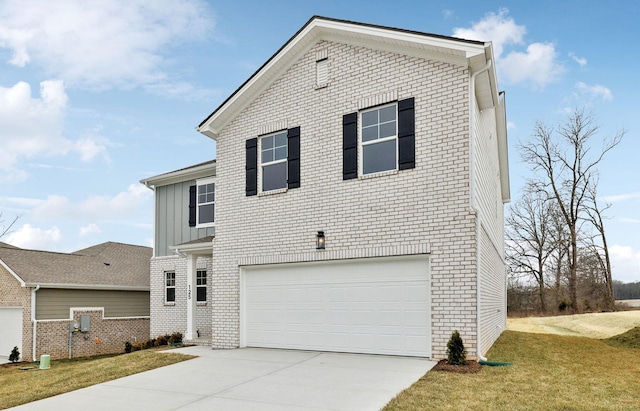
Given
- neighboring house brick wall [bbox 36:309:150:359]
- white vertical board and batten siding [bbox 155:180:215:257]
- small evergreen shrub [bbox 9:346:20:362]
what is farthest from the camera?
neighboring house brick wall [bbox 36:309:150:359]

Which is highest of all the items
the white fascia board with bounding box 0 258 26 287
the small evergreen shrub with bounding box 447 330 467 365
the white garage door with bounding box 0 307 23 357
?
the white fascia board with bounding box 0 258 26 287

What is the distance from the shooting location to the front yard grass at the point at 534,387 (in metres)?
6.69

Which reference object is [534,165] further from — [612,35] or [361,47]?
[361,47]

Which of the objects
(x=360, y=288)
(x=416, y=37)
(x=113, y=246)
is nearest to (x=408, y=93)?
(x=416, y=37)

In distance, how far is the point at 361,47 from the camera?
38.3 feet

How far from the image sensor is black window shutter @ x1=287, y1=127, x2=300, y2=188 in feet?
40.3

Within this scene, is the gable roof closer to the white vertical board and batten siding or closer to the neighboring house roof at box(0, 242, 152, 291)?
the white vertical board and batten siding

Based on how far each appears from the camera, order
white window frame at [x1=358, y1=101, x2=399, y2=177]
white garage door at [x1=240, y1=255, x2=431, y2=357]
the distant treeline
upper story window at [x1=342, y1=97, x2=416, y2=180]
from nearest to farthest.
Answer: white garage door at [x1=240, y1=255, x2=431, y2=357], upper story window at [x1=342, y1=97, x2=416, y2=180], white window frame at [x1=358, y1=101, x2=399, y2=177], the distant treeline

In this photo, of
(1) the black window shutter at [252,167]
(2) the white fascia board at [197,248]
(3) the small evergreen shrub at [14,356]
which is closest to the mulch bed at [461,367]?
(1) the black window shutter at [252,167]

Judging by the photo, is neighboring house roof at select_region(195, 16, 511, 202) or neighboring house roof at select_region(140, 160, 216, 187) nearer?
neighboring house roof at select_region(195, 16, 511, 202)

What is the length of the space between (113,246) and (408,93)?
21.6m

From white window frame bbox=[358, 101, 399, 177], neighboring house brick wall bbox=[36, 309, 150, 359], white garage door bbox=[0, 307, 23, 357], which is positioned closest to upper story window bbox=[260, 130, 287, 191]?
white window frame bbox=[358, 101, 399, 177]

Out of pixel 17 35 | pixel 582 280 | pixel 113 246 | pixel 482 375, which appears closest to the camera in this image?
pixel 482 375

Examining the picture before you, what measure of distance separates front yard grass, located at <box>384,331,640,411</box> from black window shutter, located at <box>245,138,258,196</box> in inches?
263
